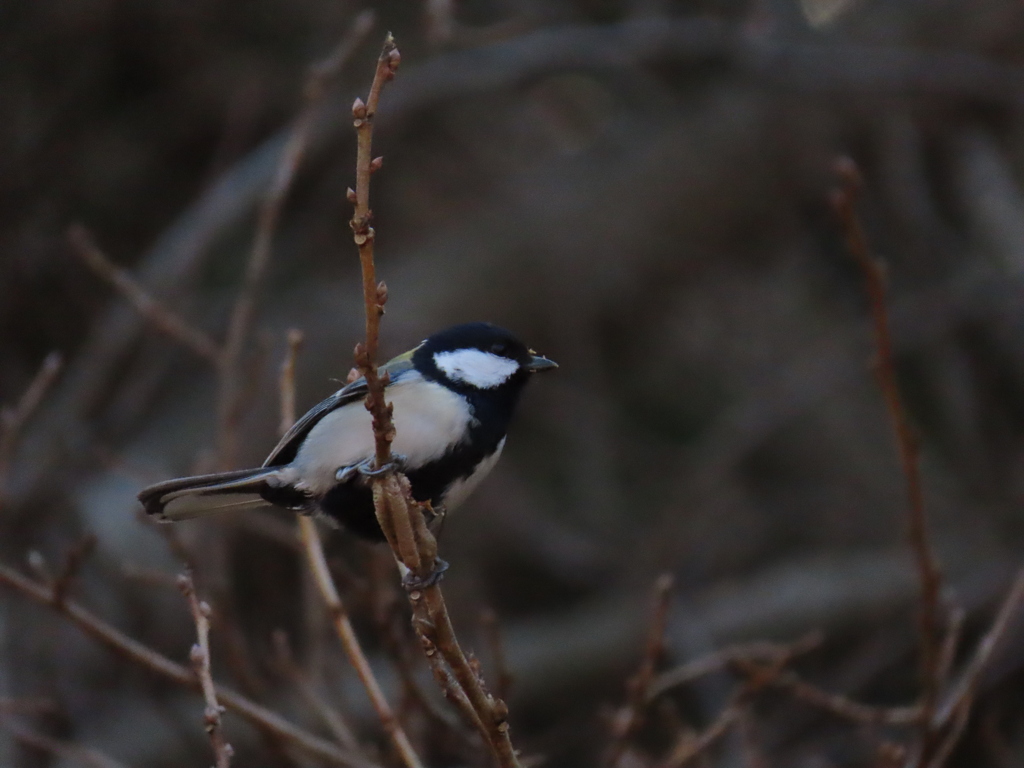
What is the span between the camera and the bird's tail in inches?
80.4

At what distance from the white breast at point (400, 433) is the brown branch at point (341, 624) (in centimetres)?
8

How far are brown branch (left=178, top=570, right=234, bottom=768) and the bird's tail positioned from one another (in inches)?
12.6

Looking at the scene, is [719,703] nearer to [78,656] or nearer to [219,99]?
[78,656]

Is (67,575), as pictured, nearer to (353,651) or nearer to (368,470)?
(353,651)

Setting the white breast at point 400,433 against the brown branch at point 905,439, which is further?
the white breast at point 400,433

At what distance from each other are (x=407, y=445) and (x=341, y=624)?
33 cm

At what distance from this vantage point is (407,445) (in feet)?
6.71

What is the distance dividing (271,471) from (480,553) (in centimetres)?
275

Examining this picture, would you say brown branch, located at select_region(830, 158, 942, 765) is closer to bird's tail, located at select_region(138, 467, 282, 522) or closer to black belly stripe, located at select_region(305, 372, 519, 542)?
black belly stripe, located at select_region(305, 372, 519, 542)

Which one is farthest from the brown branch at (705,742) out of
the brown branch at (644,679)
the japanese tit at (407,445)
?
the japanese tit at (407,445)

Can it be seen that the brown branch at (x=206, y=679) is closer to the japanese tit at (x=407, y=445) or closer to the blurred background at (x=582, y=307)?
the japanese tit at (x=407, y=445)

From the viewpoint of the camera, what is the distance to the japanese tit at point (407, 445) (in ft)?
6.77

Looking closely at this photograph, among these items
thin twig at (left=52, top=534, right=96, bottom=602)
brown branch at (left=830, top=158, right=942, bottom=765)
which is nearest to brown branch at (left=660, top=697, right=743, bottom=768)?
brown branch at (left=830, top=158, right=942, bottom=765)

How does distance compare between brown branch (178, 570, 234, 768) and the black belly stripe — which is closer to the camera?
brown branch (178, 570, 234, 768)
